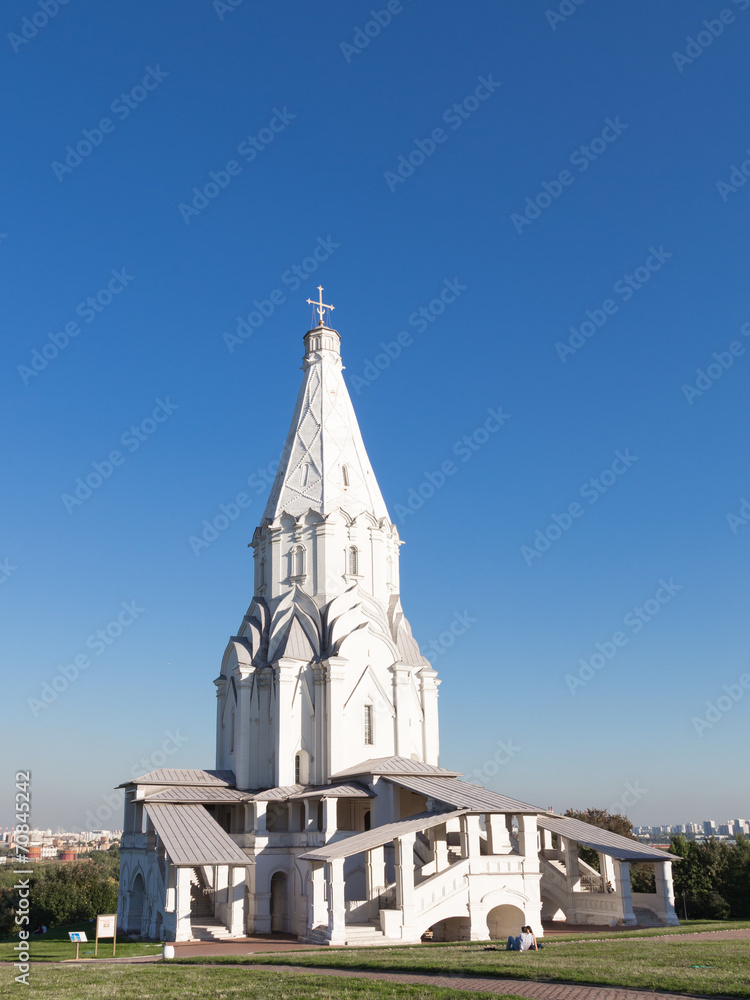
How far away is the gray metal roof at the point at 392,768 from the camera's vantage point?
27.9 m

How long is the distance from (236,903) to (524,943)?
10.7m

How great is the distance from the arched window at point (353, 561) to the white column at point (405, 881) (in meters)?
13.8

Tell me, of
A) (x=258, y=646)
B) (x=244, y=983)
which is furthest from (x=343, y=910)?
(x=258, y=646)

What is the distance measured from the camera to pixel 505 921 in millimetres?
23625

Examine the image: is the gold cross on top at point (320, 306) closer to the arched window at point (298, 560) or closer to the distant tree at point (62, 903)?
the arched window at point (298, 560)

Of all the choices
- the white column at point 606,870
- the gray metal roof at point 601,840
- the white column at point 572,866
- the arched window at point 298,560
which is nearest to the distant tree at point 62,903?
the arched window at point 298,560

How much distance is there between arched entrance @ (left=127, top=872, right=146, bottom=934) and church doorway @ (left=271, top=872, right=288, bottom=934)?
4.71m

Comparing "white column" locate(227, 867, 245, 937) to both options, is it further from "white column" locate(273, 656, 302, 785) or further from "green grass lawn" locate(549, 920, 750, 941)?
"green grass lawn" locate(549, 920, 750, 941)

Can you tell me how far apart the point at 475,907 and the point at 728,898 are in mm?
13474

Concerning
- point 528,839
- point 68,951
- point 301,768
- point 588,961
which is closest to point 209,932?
point 68,951

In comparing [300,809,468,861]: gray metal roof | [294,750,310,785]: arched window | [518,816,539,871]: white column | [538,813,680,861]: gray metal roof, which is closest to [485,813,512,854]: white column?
[518,816,539,871]: white column

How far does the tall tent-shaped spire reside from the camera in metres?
35.6

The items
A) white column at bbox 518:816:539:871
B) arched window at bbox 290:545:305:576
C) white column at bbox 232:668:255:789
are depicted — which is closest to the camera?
white column at bbox 518:816:539:871

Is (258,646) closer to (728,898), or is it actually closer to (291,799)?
(291,799)
